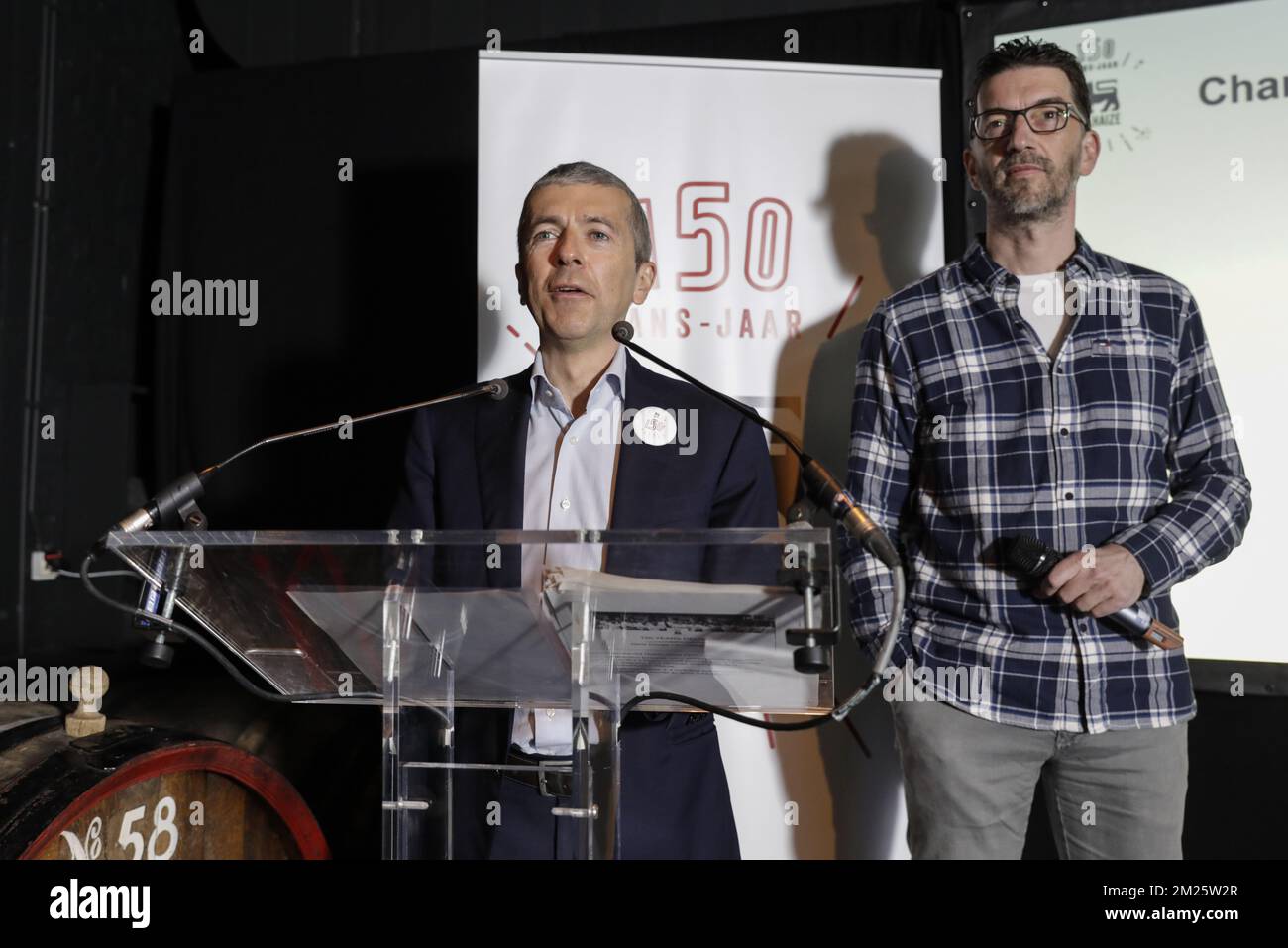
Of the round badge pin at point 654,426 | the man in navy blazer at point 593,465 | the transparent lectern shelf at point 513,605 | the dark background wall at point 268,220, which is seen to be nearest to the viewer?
the transparent lectern shelf at point 513,605

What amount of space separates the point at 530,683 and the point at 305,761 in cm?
113

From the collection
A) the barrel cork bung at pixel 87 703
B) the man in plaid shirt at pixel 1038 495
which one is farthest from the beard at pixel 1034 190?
the barrel cork bung at pixel 87 703

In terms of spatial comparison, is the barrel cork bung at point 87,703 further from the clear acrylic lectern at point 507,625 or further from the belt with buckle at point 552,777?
the belt with buckle at point 552,777

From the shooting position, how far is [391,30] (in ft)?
12.3

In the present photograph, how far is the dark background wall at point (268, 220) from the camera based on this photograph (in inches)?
A: 130

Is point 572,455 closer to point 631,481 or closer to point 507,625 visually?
point 631,481

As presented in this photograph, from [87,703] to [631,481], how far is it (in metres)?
0.99

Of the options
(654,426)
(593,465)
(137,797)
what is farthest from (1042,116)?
(137,797)

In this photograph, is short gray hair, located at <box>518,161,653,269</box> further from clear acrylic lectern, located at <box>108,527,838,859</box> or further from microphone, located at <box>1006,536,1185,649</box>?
clear acrylic lectern, located at <box>108,527,838,859</box>

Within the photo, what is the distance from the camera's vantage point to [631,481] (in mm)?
2043

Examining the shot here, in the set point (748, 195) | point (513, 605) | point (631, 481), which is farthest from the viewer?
point (748, 195)

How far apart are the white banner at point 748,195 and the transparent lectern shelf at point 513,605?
4.50 ft

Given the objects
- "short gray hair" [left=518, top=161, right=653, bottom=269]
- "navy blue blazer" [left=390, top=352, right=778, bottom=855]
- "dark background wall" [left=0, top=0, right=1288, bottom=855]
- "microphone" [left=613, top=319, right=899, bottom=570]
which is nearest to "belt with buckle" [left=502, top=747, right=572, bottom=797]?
"navy blue blazer" [left=390, top=352, right=778, bottom=855]
